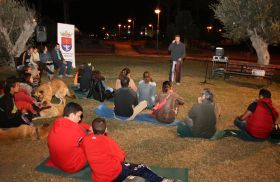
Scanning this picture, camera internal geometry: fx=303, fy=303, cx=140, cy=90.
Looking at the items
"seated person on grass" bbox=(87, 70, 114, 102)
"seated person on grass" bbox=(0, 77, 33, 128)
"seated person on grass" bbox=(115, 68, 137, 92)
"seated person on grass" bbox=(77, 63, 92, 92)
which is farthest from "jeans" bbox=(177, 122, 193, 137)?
"seated person on grass" bbox=(77, 63, 92, 92)

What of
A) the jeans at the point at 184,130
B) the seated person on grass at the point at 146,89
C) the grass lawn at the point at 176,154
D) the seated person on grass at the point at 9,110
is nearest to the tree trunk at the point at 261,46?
the grass lawn at the point at 176,154

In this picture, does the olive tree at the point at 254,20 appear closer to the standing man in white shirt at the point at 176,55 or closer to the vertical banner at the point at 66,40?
the standing man in white shirt at the point at 176,55

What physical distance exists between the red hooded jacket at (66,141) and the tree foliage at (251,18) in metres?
12.6

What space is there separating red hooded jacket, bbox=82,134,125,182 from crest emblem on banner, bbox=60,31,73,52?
13.3m

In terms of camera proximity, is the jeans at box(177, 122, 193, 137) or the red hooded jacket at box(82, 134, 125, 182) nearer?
the red hooded jacket at box(82, 134, 125, 182)

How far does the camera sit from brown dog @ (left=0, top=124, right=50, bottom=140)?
22.1ft

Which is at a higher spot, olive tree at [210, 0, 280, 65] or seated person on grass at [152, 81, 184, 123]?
olive tree at [210, 0, 280, 65]

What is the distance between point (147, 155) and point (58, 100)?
5.08 metres

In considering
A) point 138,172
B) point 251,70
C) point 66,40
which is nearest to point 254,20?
point 251,70

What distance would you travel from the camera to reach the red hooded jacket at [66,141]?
4.96 metres

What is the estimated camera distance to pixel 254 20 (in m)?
15.3

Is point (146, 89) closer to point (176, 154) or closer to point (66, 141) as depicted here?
point (176, 154)

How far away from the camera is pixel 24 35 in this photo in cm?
1745

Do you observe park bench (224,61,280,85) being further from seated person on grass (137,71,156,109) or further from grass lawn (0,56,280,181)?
seated person on grass (137,71,156,109)
